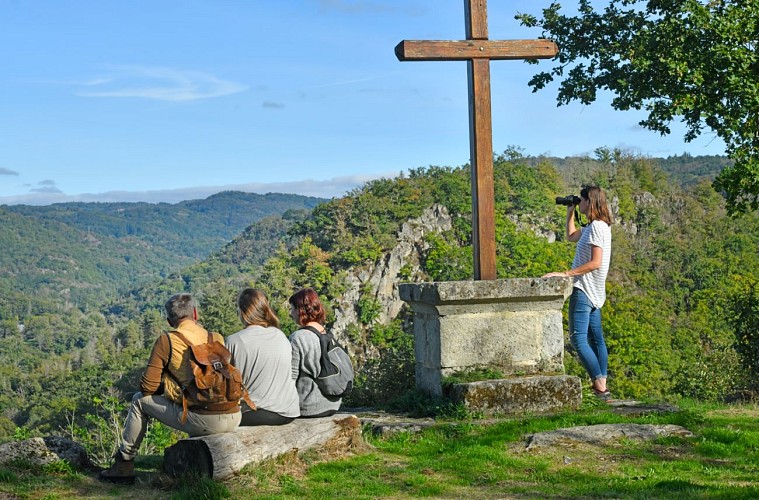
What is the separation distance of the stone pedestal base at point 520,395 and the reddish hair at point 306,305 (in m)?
1.22

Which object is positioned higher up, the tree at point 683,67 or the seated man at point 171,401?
the tree at point 683,67

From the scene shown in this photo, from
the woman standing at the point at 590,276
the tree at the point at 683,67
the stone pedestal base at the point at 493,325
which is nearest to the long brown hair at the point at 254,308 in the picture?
the stone pedestal base at the point at 493,325

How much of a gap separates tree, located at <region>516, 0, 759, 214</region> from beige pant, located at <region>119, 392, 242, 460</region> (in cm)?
628

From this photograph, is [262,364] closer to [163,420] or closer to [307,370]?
[307,370]

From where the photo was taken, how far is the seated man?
14.1 feet

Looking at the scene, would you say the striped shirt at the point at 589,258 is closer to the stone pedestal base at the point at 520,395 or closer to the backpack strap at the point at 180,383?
the stone pedestal base at the point at 520,395

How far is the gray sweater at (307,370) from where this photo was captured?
16.0 ft

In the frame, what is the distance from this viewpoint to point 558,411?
18.5 feet

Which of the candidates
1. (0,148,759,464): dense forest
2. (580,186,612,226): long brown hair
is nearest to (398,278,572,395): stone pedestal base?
(580,186,612,226): long brown hair

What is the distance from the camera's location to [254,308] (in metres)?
4.62

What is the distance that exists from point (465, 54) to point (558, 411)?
8.24ft

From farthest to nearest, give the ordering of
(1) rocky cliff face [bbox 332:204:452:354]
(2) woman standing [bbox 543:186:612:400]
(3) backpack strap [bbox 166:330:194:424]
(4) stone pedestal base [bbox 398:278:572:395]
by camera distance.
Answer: (1) rocky cliff face [bbox 332:204:452:354], (2) woman standing [bbox 543:186:612:400], (4) stone pedestal base [bbox 398:278:572:395], (3) backpack strap [bbox 166:330:194:424]

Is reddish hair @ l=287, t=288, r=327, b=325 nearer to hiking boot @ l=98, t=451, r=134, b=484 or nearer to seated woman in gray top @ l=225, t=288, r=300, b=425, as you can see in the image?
seated woman in gray top @ l=225, t=288, r=300, b=425

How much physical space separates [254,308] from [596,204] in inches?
101
